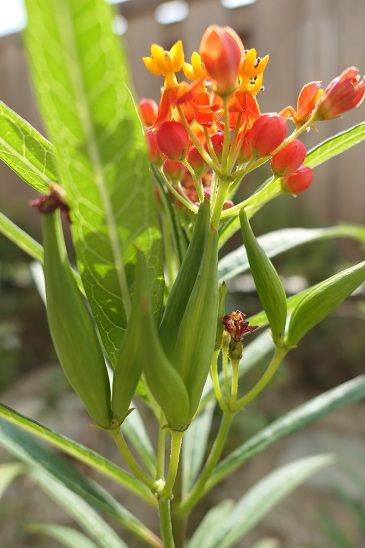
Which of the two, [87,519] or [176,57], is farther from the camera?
[87,519]

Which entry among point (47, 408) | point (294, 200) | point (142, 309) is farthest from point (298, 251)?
point (142, 309)

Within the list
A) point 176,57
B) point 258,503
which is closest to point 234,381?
point 176,57

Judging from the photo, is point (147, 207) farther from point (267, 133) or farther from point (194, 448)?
point (194, 448)

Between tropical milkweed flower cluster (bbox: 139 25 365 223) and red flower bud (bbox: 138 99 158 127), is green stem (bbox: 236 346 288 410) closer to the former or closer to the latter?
tropical milkweed flower cluster (bbox: 139 25 365 223)

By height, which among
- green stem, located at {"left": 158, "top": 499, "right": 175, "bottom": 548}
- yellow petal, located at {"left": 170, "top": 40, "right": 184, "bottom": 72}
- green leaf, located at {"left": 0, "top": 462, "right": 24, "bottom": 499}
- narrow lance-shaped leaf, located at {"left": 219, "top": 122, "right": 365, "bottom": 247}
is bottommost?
green leaf, located at {"left": 0, "top": 462, "right": 24, "bottom": 499}

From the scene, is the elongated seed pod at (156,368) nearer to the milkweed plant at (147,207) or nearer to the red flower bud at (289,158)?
the milkweed plant at (147,207)

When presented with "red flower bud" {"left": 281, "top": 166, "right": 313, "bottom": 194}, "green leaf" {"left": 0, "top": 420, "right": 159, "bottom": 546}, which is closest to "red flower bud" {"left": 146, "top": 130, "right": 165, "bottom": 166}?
"red flower bud" {"left": 281, "top": 166, "right": 313, "bottom": 194}

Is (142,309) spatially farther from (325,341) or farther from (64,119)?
(325,341)
